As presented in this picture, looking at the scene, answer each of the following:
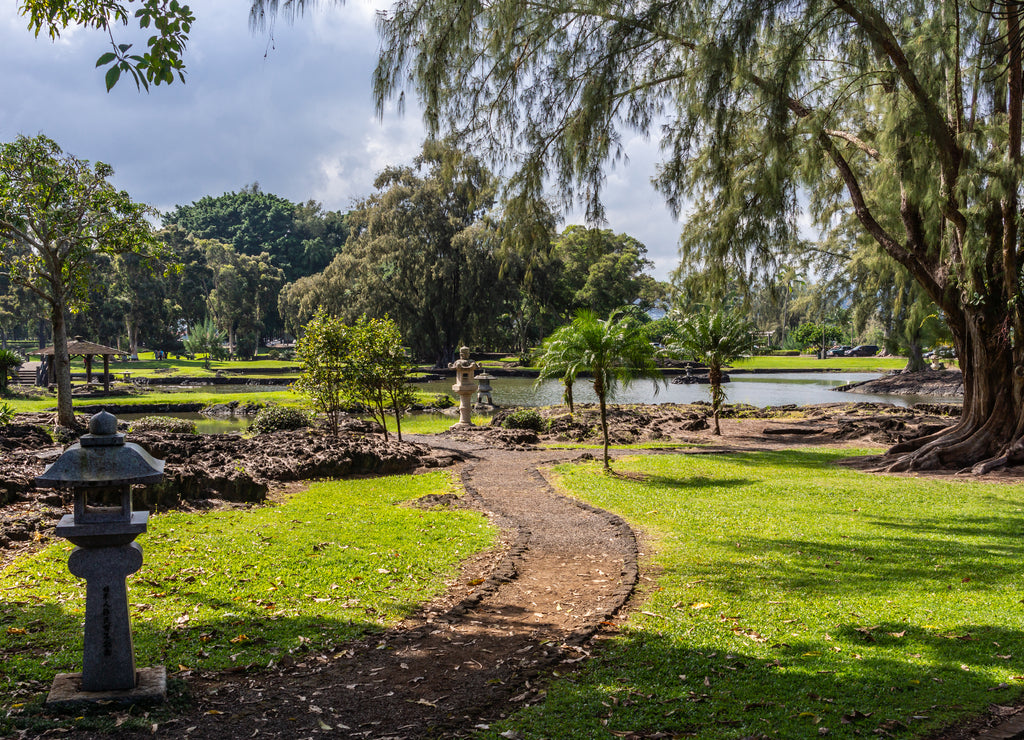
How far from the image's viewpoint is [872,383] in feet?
142

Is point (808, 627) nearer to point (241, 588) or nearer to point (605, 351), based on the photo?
point (241, 588)

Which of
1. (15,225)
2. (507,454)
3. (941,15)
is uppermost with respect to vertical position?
(941,15)

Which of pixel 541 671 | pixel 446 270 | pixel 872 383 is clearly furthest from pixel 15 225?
pixel 872 383

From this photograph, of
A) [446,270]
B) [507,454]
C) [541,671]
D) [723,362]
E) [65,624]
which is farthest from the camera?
[446,270]

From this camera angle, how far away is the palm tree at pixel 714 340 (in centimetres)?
2061

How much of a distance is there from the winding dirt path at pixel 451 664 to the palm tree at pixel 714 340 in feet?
42.4

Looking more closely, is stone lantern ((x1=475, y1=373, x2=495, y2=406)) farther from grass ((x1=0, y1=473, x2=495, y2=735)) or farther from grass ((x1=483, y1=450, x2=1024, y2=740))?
grass ((x1=0, y1=473, x2=495, y2=735))

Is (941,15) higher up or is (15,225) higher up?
(941,15)

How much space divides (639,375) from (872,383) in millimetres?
34184

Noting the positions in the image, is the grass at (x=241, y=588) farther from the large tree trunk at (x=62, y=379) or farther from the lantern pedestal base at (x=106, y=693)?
the large tree trunk at (x=62, y=379)

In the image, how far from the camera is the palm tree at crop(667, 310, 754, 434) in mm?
20609

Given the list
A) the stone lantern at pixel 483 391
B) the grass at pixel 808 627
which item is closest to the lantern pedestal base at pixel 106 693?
the grass at pixel 808 627

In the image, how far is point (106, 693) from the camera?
4180 millimetres

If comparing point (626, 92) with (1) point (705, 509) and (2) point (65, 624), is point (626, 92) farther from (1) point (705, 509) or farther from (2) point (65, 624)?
(2) point (65, 624)
